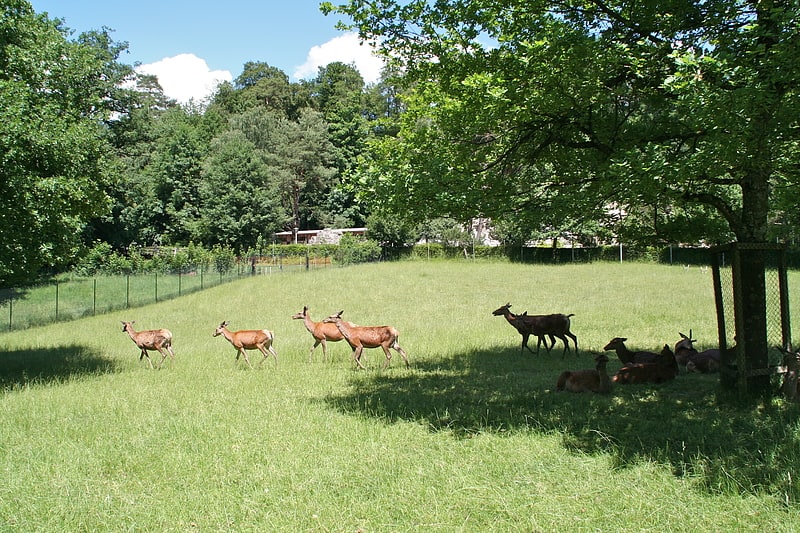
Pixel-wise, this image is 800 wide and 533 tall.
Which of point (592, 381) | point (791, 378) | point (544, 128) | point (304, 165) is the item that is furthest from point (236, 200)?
point (791, 378)

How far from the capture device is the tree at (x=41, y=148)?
12867 mm

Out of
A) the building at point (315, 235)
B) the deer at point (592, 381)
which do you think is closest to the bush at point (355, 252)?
the building at point (315, 235)

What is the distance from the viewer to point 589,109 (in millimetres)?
8484

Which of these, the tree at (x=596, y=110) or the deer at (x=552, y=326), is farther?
the deer at (x=552, y=326)

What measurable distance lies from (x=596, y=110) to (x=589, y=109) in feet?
2.71

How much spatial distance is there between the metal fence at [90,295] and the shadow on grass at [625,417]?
829 inches

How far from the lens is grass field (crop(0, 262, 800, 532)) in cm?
530

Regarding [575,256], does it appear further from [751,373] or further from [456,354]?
Result: [751,373]

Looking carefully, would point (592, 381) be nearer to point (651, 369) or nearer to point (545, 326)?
point (651, 369)

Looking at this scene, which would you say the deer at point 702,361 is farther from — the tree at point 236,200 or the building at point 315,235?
the building at point 315,235

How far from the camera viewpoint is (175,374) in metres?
13.3

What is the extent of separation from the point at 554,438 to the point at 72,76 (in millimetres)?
16236

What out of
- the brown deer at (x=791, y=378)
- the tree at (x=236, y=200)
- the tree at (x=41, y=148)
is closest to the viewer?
the brown deer at (x=791, y=378)

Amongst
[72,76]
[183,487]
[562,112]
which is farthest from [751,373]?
[72,76]
